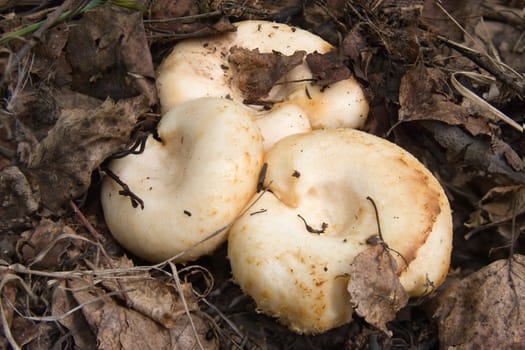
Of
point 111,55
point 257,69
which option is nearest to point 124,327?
point 111,55

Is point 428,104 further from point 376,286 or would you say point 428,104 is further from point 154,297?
point 154,297

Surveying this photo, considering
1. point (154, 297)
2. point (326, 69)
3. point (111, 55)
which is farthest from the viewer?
point (326, 69)

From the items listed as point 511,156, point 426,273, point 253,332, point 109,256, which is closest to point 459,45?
point 511,156

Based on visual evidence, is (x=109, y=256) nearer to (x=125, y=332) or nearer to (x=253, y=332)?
(x=125, y=332)

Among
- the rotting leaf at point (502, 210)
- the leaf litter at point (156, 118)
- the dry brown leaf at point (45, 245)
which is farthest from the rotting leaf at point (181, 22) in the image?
the rotting leaf at point (502, 210)

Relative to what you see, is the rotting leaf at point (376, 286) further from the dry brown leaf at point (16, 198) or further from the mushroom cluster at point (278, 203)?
the dry brown leaf at point (16, 198)
